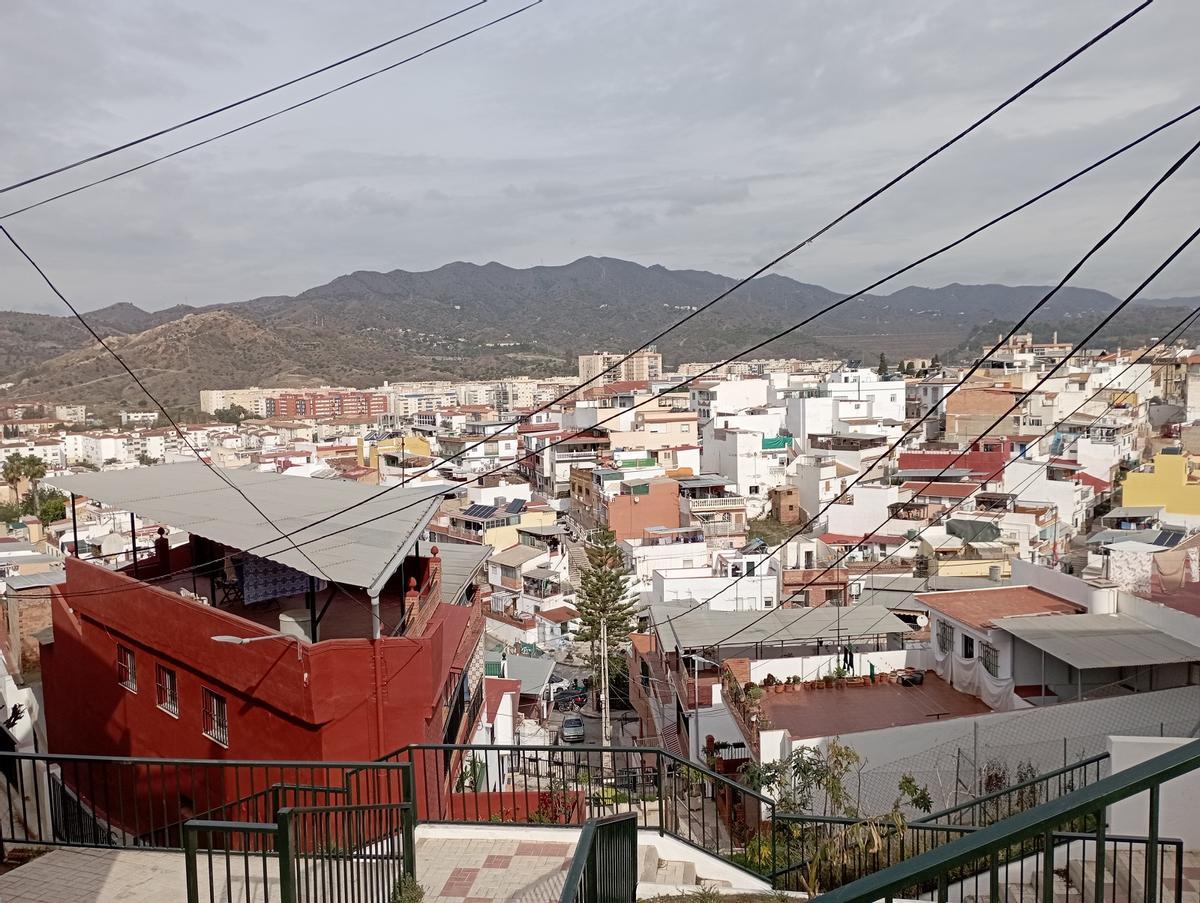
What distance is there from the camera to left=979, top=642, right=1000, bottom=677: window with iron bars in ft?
39.9

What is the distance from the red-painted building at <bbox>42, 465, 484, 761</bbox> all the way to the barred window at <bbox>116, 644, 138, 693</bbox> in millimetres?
21

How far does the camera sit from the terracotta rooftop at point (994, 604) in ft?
43.1

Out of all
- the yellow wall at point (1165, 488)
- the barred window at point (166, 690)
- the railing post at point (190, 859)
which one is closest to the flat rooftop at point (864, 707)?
the barred window at point (166, 690)

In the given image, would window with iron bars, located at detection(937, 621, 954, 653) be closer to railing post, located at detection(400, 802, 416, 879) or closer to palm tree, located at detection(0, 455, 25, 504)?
railing post, located at detection(400, 802, 416, 879)

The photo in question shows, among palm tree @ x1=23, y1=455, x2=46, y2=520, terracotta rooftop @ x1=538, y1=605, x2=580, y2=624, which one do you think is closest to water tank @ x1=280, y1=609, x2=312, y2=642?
terracotta rooftop @ x1=538, y1=605, x2=580, y2=624

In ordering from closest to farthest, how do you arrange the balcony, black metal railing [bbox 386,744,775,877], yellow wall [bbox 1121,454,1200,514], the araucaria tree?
black metal railing [bbox 386,744,775,877] → the araucaria tree → yellow wall [bbox 1121,454,1200,514] → the balcony

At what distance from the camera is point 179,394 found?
310 feet

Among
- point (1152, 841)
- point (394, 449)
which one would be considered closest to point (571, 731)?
point (1152, 841)

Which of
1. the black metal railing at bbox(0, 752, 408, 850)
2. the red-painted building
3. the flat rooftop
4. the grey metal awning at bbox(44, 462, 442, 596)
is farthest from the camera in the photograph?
the flat rooftop

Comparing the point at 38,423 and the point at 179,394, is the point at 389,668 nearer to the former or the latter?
the point at 38,423

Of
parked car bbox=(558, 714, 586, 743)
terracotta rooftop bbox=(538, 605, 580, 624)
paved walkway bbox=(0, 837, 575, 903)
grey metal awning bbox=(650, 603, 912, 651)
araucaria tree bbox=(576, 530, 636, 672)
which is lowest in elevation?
parked car bbox=(558, 714, 586, 743)

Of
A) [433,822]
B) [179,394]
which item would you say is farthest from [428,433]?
[433,822]

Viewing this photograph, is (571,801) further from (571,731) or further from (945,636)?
(571,731)

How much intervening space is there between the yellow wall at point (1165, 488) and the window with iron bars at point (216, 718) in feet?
96.8
